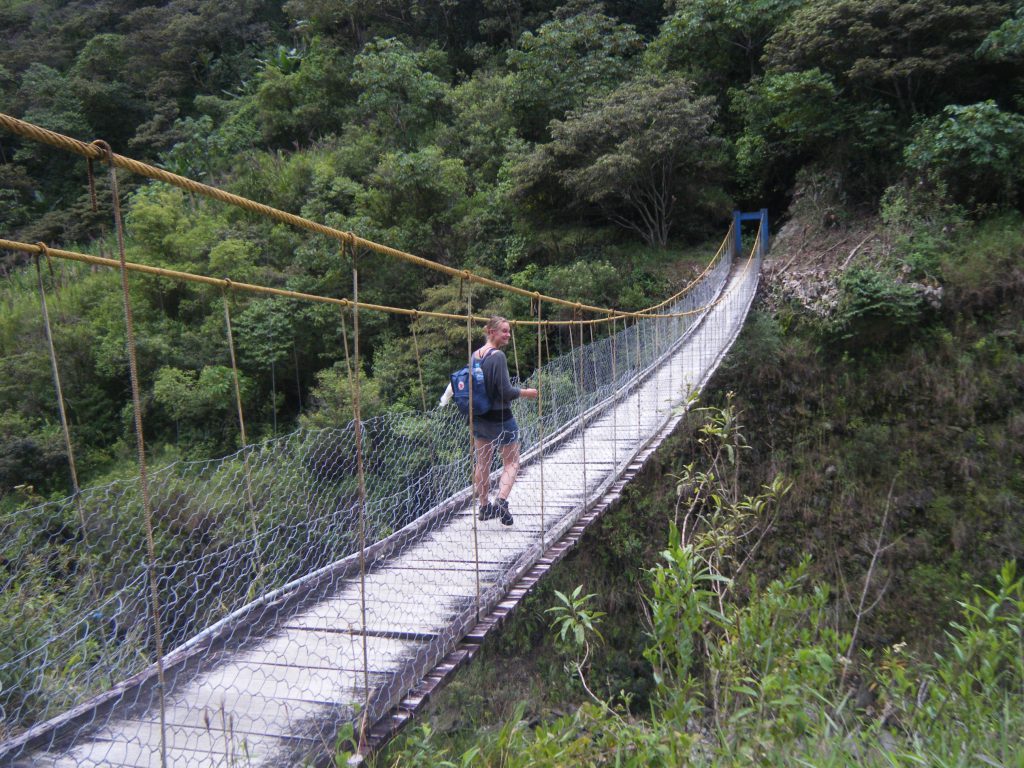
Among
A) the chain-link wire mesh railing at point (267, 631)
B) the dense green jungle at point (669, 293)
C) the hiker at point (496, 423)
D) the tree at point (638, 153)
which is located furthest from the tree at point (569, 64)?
the hiker at point (496, 423)

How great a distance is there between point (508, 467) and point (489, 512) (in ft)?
0.53

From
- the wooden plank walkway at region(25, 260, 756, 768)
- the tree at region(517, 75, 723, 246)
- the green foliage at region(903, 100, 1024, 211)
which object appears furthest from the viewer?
the tree at region(517, 75, 723, 246)

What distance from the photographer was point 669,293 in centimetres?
730

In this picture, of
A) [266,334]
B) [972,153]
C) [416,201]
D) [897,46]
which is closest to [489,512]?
[266,334]

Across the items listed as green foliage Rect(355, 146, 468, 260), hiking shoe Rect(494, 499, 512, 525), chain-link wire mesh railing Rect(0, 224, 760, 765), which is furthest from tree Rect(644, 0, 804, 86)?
hiking shoe Rect(494, 499, 512, 525)

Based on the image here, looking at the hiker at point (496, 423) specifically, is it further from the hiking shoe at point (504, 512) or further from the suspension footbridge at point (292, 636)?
the suspension footbridge at point (292, 636)

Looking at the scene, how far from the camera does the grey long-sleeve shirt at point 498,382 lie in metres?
2.10

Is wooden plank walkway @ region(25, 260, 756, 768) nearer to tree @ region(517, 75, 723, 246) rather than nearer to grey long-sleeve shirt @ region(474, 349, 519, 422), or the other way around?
grey long-sleeve shirt @ region(474, 349, 519, 422)

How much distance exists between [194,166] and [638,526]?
9048mm

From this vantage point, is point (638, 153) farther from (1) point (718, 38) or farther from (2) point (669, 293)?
(1) point (718, 38)

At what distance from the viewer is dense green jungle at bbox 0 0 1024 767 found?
343 cm

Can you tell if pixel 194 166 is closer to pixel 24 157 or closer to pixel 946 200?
pixel 24 157

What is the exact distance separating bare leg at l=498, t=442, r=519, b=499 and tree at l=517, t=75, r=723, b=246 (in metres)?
5.36

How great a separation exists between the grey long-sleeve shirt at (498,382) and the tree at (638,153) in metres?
5.37
